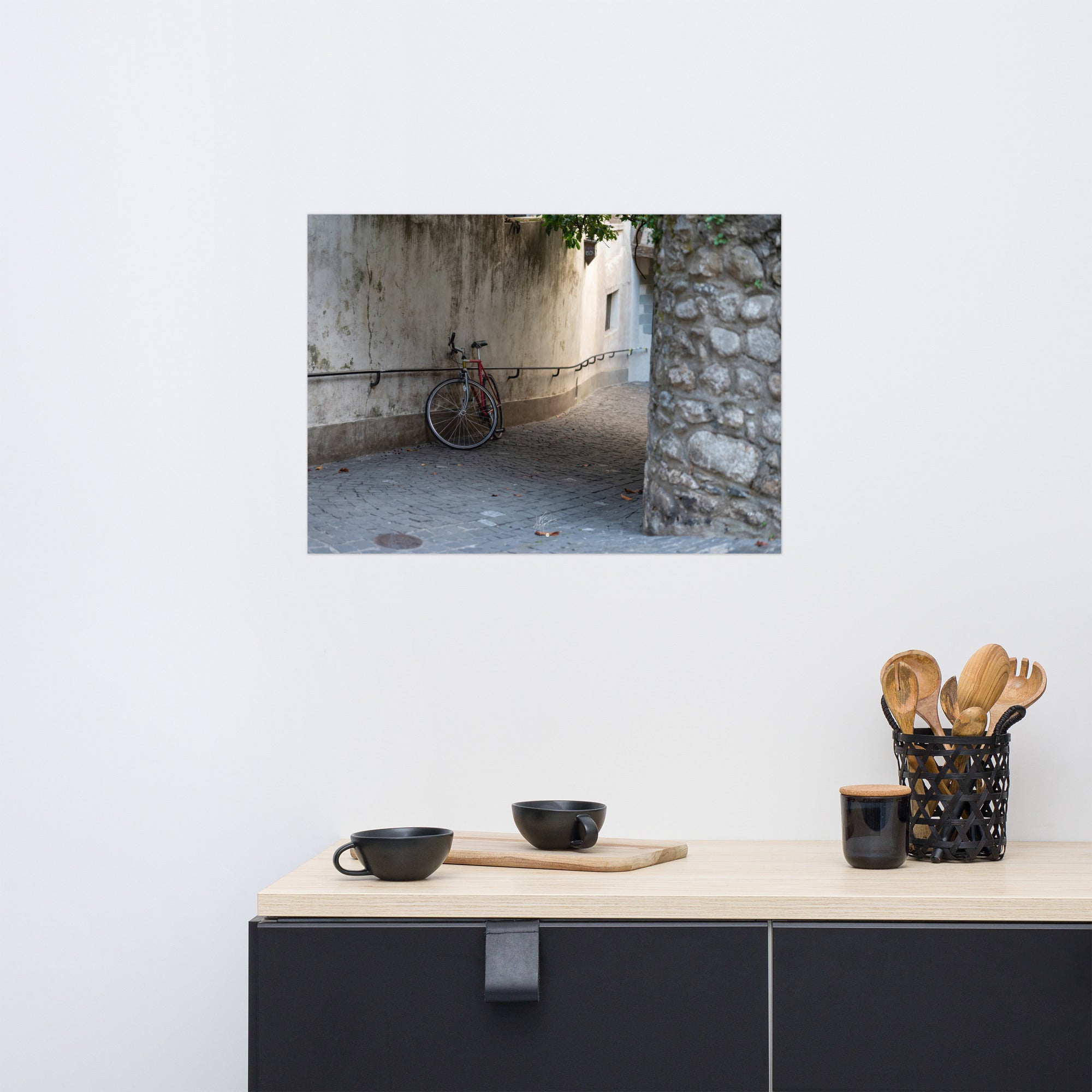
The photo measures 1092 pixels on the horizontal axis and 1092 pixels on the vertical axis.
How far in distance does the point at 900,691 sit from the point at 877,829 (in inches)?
10.2

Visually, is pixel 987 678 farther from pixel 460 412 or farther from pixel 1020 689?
pixel 460 412

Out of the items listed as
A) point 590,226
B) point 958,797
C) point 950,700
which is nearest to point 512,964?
point 958,797

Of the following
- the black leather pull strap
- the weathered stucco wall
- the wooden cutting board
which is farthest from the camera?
the weathered stucco wall

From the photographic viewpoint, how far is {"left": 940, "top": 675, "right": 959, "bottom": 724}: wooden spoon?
173 centimetres

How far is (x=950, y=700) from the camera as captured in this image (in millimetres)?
1743

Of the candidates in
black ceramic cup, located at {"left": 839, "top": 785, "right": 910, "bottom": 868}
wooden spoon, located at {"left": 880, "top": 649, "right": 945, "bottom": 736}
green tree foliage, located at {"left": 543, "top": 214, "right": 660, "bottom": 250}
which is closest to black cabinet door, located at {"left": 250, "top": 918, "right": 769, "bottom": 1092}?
black ceramic cup, located at {"left": 839, "top": 785, "right": 910, "bottom": 868}

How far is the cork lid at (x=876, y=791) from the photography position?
1577mm

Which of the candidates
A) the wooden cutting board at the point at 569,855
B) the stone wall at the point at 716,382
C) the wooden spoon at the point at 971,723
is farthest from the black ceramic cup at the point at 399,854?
the wooden spoon at the point at 971,723

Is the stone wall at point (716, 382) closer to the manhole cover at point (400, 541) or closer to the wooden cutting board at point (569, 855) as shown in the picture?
the manhole cover at point (400, 541)

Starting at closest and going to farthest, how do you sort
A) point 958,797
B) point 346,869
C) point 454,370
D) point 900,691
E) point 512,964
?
point 512,964 < point 346,869 < point 958,797 < point 900,691 < point 454,370

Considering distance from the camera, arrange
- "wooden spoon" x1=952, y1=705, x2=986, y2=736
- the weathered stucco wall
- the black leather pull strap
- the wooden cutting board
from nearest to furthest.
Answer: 1. the black leather pull strap
2. the wooden cutting board
3. "wooden spoon" x1=952, y1=705, x2=986, y2=736
4. the weathered stucco wall

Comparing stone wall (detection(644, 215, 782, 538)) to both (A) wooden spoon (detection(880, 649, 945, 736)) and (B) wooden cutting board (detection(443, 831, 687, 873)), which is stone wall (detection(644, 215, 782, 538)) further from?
(B) wooden cutting board (detection(443, 831, 687, 873))

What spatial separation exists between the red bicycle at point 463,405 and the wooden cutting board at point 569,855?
26.6 inches

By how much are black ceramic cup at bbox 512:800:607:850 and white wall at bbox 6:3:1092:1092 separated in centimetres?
24
